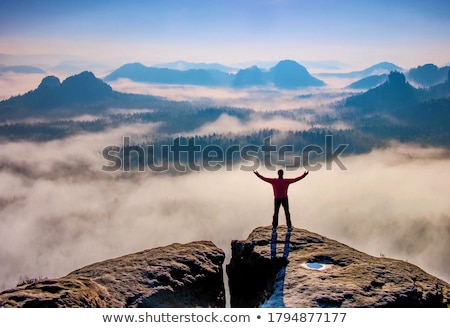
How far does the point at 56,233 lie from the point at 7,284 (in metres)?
51.8

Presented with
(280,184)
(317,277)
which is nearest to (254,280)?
(317,277)

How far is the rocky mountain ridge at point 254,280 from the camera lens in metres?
8.10

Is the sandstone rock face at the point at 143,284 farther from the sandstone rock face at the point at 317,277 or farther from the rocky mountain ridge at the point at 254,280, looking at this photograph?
the sandstone rock face at the point at 317,277

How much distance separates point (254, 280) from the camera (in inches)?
414

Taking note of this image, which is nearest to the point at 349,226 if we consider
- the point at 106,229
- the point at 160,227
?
the point at 160,227

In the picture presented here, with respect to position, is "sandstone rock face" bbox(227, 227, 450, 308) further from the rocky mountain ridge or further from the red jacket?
the red jacket

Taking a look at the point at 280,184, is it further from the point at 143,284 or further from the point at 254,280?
the point at 143,284

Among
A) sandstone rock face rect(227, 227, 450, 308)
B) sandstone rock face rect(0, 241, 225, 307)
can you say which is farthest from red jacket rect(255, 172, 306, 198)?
sandstone rock face rect(0, 241, 225, 307)

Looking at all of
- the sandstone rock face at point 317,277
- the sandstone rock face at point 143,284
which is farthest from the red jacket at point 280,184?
the sandstone rock face at point 143,284

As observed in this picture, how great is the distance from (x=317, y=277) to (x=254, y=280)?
202cm

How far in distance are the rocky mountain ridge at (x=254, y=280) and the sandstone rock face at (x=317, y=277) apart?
20 mm
